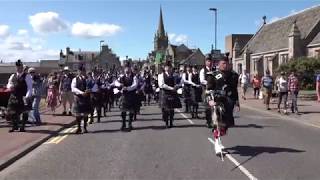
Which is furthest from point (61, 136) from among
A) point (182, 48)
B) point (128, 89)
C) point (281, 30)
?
point (182, 48)

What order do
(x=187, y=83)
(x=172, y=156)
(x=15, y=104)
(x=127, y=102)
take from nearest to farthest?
(x=172, y=156) < (x=15, y=104) < (x=127, y=102) < (x=187, y=83)

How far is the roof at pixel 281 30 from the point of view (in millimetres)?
63438

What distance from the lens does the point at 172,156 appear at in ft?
38.5

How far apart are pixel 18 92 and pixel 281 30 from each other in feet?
196

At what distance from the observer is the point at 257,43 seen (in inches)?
3105

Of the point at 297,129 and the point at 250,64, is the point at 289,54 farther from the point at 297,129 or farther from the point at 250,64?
the point at 297,129

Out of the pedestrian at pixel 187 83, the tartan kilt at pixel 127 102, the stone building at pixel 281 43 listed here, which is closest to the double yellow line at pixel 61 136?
the tartan kilt at pixel 127 102

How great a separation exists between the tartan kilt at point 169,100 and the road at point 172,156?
2.45 ft

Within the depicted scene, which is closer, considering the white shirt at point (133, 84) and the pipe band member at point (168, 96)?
the white shirt at point (133, 84)

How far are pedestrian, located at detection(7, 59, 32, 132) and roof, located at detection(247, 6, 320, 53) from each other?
4796 centimetres

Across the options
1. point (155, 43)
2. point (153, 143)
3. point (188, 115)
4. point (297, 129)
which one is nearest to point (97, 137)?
point (153, 143)

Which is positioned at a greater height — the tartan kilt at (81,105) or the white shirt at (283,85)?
the white shirt at (283,85)

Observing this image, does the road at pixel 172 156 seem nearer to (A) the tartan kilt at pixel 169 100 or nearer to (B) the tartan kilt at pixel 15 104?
(A) the tartan kilt at pixel 169 100

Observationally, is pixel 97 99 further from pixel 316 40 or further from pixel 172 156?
pixel 316 40
